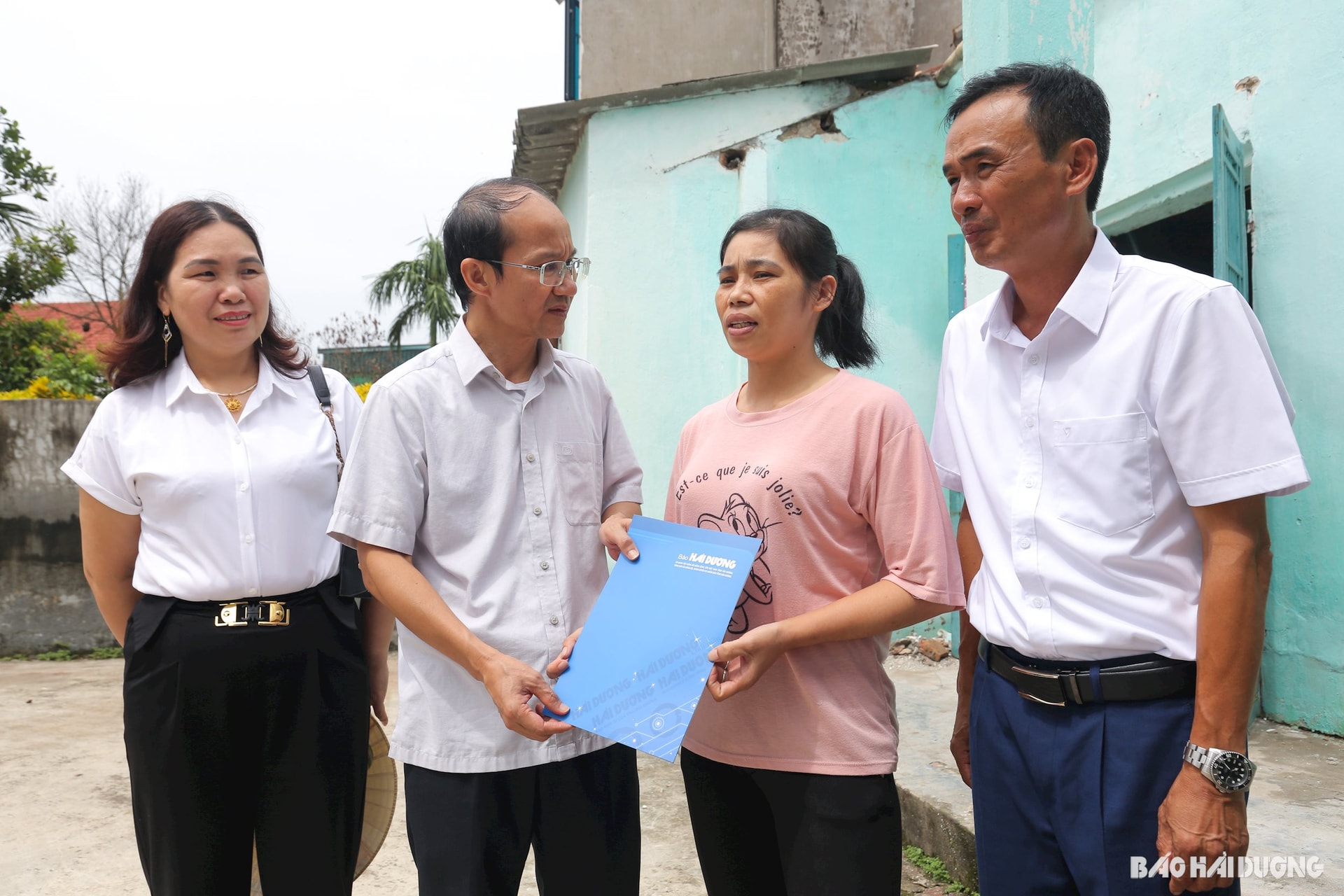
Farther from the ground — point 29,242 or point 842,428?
point 29,242

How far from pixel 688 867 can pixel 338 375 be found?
7.13 ft

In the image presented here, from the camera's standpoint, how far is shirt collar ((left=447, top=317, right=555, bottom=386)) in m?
1.93

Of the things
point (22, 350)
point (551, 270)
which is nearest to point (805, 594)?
point (551, 270)

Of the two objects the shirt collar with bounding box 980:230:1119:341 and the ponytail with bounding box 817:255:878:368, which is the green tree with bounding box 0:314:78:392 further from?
the shirt collar with bounding box 980:230:1119:341

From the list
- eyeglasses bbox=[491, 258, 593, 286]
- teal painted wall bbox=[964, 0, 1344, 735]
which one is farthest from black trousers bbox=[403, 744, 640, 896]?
teal painted wall bbox=[964, 0, 1344, 735]

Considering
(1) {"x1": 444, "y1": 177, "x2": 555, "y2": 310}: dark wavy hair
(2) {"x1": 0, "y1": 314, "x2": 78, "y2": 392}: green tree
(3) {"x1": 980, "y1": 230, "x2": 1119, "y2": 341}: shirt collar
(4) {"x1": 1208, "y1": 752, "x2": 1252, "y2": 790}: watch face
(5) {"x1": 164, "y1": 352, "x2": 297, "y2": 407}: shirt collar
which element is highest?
(2) {"x1": 0, "y1": 314, "x2": 78, "y2": 392}: green tree

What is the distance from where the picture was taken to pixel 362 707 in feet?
7.59

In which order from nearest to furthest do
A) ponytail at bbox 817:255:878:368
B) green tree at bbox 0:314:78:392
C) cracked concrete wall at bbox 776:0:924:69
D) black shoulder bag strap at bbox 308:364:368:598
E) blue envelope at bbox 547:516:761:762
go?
blue envelope at bbox 547:516:761:762 < ponytail at bbox 817:255:878:368 < black shoulder bag strap at bbox 308:364:368:598 < cracked concrete wall at bbox 776:0:924:69 < green tree at bbox 0:314:78:392

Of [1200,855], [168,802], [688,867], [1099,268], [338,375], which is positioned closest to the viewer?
[1200,855]

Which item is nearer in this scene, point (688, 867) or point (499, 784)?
point (499, 784)

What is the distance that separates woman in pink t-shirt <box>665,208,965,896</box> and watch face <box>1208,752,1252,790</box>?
488mm

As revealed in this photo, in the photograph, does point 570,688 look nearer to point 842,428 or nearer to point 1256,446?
point 842,428

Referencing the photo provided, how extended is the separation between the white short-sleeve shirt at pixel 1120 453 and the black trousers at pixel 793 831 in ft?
1.29

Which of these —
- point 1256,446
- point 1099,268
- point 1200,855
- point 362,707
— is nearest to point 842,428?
point 1099,268
